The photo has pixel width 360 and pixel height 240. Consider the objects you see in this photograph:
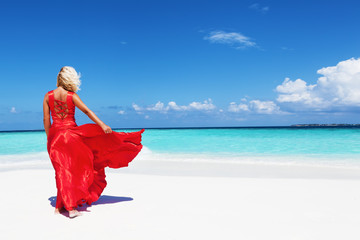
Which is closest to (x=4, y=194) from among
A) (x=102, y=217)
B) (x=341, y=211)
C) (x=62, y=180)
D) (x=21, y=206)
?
(x=21, y=206)

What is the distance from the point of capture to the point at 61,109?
3785mm

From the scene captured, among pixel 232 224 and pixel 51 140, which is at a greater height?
A: pixel 51 140

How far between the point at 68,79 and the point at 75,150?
95 cm

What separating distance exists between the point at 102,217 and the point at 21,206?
4.93ft

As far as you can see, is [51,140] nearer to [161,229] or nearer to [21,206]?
[21,206]

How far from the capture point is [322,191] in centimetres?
508

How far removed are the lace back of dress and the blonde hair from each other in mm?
208

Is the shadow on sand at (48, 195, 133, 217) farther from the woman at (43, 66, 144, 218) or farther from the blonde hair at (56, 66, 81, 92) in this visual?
the blonde hair at (56, 66, 81, 92)

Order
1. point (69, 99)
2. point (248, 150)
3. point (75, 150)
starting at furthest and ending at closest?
point (248, 150)
point (75, 150)
point (69, 99)

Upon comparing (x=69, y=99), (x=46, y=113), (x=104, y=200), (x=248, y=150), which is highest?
(x=69, y=99)

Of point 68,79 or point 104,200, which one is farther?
point 104,200

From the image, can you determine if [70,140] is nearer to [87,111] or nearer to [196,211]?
[87,111]

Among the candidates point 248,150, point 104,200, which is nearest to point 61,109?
point 104,200

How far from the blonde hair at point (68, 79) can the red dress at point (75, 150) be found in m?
0.11
